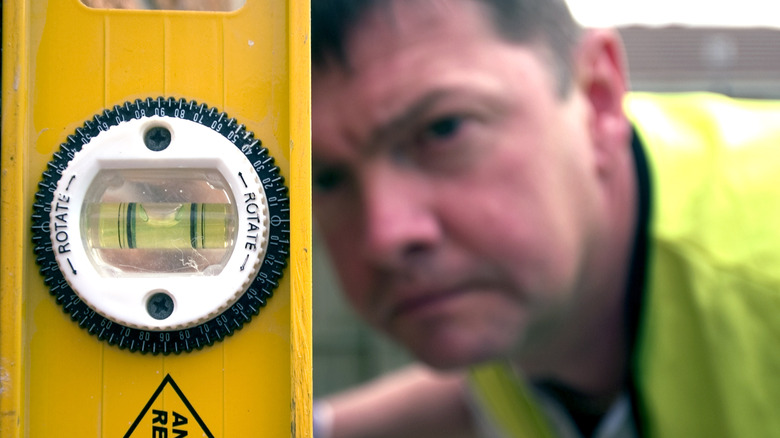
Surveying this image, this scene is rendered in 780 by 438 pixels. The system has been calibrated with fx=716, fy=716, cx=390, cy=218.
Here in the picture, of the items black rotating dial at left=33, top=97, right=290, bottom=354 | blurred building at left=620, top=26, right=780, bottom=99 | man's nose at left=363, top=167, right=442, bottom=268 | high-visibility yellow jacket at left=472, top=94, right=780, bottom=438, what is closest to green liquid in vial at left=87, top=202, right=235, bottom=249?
black rotating dial at left=33, top=97, right=290, bottom=354

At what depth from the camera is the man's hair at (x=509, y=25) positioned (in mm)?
768

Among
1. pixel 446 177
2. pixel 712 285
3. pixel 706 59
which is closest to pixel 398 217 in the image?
pixel 446 177

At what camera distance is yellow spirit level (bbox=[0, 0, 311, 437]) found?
0.36m

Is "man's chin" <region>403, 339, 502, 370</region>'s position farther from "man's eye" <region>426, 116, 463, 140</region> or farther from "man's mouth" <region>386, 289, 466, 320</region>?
"man's eye" <region>426, 116, 463, 140</region>

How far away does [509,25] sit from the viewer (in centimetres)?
85

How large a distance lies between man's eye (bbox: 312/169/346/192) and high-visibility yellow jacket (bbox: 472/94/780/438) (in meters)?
0.40

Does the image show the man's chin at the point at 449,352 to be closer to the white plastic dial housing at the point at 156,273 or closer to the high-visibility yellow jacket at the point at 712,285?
the high-visibility yellow jacket at the point at 712,285

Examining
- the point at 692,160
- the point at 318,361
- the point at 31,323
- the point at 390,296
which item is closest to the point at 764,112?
the point at 692,160

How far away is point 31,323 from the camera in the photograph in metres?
0.36

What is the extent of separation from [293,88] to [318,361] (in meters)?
2.43

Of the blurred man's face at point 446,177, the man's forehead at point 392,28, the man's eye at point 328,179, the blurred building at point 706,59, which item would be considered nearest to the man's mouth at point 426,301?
the blurred man's face at point 446,177

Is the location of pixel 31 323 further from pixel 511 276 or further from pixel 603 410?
pixel 603 410

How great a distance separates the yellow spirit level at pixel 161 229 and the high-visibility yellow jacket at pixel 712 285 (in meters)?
0.62

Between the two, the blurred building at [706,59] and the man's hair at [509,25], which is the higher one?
the man's hair at [509,25]
